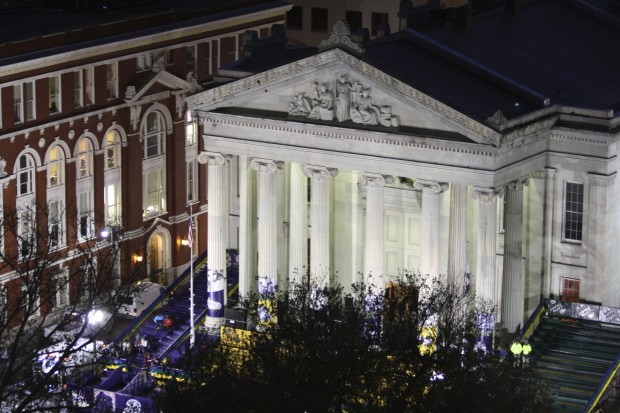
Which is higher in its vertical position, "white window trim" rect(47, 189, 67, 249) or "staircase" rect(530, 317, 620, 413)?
"white window trim" rect(47, 189, 67, 249)

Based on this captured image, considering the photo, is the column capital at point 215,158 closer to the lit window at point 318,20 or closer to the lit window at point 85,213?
the lit window at point 85,213

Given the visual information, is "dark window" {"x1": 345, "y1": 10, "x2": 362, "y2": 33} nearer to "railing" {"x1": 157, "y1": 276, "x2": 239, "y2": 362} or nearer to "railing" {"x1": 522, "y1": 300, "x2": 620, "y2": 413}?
"railing" {"x1": 157, "y1": 276, "x2": 239, "y2": 362}

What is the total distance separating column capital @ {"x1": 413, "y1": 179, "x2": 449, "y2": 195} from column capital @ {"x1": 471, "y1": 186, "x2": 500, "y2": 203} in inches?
77.4

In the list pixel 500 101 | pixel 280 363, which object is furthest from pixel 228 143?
pixel 280 363

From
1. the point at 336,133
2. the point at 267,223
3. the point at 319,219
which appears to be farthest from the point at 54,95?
the point at 336,133

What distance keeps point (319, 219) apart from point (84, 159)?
23.1 m

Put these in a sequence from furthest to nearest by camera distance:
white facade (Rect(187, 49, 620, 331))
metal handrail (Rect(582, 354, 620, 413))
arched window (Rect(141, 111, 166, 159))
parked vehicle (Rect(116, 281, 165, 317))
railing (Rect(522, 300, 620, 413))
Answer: arched window (Rect(141, 111, 166, 159)) < parked vehicle (Rect(116, 281, 165, 317)) < railing (Rect(522, 300, 620, 413)) < white facade (Rect(187, 49, 620, 331)) < metal handrail (Rect(582, 354, 620, 413))

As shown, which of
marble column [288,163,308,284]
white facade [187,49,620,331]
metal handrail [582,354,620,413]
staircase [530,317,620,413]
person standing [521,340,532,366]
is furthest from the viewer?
marble column [288,163,308,284]

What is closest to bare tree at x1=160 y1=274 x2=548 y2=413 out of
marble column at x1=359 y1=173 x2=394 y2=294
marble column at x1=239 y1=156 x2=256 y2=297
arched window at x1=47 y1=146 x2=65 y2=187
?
marble column at x1=359 y1=173 x2=394 y2=294

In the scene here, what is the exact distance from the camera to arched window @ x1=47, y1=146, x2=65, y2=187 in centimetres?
14288

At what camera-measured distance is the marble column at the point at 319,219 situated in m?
129

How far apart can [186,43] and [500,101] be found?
34430mm

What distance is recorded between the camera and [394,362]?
107688 millimetres

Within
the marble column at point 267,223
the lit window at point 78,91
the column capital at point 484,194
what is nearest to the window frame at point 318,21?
the lit window at point 78,91
